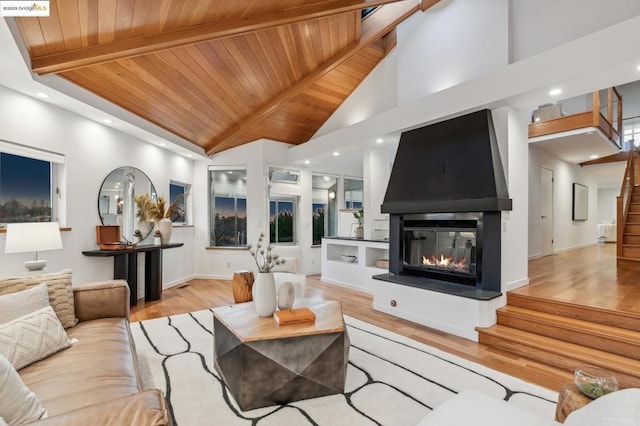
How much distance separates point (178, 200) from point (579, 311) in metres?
6.10

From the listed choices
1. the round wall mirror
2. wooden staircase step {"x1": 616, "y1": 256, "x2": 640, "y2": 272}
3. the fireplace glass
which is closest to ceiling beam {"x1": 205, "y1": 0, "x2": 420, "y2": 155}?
the round wall mirror

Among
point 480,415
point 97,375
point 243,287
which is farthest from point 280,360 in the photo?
point 243,287

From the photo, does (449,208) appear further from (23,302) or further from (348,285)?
(23,302)

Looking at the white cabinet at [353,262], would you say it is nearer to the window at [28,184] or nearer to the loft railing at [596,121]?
the loft railing at [596,121]

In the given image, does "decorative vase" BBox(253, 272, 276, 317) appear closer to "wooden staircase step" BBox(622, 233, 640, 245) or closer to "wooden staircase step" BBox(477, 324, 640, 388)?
"wooden staircase step" BBox(477, 324, 640, 388)

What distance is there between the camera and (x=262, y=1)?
3045 mm

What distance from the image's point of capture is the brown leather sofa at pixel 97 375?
91 centimetres

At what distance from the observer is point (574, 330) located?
2.73 metres

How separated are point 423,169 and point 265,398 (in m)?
3.13

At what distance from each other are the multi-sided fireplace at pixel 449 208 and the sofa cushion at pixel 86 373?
9.74ft

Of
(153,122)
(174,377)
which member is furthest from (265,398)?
(153,122)

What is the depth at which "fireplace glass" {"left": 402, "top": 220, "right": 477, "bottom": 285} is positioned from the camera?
3.64m

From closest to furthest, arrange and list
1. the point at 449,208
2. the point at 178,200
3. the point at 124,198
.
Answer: the point at 449,208
the point at 124,198
the point at 178,200

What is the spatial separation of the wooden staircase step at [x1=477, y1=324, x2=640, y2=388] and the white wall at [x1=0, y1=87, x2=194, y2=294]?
467 cm
